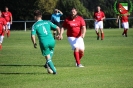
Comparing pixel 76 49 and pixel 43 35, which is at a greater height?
pixel 43 35

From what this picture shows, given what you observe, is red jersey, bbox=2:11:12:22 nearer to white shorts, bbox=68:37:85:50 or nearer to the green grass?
the green grass

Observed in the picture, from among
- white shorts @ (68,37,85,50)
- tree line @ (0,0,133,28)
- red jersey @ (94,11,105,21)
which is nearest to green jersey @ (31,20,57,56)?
white shorts @ (68,37,85,50)

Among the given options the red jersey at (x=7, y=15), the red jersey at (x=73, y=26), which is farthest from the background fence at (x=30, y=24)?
the red jersey at (x=73, y=26)

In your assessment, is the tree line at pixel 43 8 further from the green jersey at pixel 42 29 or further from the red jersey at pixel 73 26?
the green jersey at pixel 42 29

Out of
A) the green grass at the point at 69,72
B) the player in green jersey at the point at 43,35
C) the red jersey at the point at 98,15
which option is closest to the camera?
the green grass at the point at 69,72

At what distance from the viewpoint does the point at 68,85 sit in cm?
1213

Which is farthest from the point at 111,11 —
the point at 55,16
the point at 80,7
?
the point at 55,16

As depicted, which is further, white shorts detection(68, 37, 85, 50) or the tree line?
the tree line

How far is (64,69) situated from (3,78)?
8.38 feet

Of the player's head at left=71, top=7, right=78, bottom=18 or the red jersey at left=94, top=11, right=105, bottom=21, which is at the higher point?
the player's head at left=71, top=7, right=78, bottom=18

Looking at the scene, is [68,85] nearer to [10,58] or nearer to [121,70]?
[121,70]

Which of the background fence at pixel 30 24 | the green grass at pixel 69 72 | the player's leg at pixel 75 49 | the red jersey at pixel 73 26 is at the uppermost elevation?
the red jersey at pixel 73 26

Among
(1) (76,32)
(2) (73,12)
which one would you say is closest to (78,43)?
(1) (76,32)

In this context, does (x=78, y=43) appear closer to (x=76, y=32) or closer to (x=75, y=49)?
(x=75, y=49)
